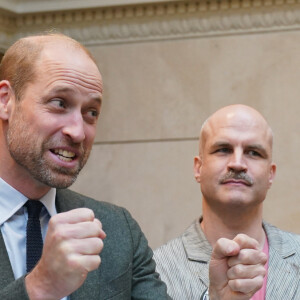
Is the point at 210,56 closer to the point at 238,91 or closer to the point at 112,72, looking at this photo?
the point at 238,91

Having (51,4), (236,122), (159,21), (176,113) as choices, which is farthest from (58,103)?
(51,4)

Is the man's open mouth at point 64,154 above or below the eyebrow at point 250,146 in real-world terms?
below

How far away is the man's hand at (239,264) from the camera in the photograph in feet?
5.31

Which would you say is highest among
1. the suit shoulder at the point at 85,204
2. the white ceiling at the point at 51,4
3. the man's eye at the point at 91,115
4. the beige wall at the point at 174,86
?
the white ceiling at the point at 51,4

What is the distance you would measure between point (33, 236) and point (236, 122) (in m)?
1.16

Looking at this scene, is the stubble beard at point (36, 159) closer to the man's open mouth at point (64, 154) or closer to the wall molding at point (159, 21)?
the man's open mouth at point (64, 154)

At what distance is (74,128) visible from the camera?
1584mm

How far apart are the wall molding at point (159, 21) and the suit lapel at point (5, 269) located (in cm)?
269

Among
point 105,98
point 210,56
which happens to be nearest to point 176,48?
point 210,56

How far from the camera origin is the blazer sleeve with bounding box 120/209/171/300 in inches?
68.6

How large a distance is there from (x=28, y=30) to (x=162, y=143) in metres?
1.03

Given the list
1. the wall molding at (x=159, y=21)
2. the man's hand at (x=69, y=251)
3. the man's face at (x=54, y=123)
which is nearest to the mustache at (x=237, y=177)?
the man's face at (x=54, y=123)

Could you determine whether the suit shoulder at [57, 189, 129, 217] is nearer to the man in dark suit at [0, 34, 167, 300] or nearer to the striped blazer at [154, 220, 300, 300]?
the man in dark suit at [0, 34, 167, 300]

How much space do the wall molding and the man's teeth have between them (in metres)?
2.58
